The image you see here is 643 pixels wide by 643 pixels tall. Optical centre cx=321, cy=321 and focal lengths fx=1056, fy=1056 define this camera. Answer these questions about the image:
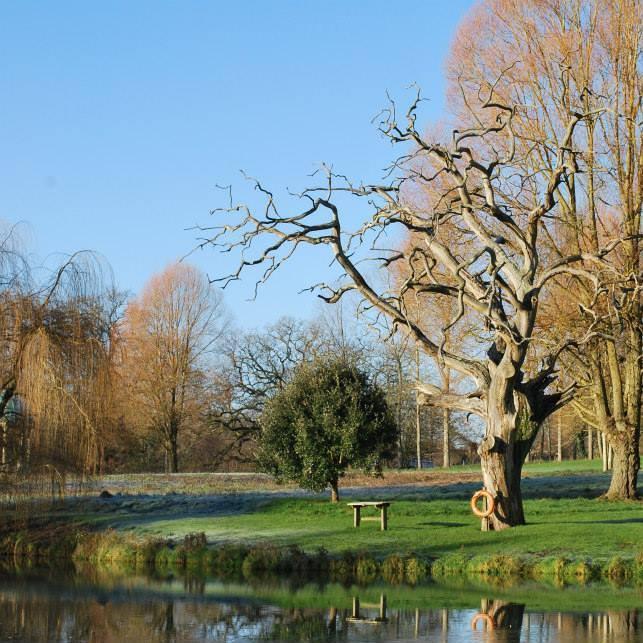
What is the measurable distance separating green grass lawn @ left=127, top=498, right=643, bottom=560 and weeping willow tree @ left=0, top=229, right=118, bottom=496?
3.75 metres

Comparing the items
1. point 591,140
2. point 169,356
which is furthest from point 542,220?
point 169,356

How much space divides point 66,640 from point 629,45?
2435 centimetres

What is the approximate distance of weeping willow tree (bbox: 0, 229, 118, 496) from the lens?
23.5 metres

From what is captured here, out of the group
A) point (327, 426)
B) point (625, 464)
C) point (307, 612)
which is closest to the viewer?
point (307, 612)

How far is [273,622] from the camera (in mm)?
15508

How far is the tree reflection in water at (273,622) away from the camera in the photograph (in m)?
13.9

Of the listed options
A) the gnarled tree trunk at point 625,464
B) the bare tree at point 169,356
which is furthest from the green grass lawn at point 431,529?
the bare tree at point 169,356

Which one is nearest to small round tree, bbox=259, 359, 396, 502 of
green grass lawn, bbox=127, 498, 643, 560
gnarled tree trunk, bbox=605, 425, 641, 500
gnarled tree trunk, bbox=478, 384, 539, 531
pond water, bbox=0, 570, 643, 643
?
green grass lawn, bbox=127, 498, 643, 560

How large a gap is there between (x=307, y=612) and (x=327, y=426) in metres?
13.9

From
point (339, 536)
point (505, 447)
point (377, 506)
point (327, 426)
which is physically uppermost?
point (327, 426)

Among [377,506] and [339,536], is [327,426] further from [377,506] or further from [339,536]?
[339,536]

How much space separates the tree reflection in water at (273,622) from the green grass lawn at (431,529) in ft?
15.7

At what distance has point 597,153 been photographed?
30984 millimetres

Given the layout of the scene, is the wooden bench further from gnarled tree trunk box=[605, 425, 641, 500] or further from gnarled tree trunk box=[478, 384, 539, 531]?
gnarled tree trunk box=[605, 425, 641, 500]
